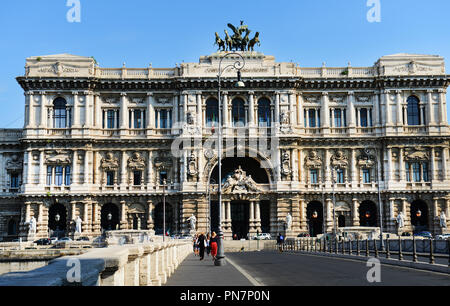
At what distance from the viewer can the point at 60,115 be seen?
71312 millimetres

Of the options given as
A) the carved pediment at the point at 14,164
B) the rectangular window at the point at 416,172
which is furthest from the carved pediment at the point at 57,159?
the rectangular window at the point at 416,172

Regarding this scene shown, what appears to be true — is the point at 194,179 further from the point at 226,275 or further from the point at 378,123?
the point at 226,275

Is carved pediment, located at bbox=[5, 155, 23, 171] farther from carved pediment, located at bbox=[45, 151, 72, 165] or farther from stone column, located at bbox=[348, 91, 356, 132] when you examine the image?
stone column, located at bbox=[348, 91, 356, 132]

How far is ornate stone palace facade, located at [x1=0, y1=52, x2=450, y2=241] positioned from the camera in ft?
228

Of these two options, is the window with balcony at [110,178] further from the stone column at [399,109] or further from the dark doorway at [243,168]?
the stone column at [399,109]

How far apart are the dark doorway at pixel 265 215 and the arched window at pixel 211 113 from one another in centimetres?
1117

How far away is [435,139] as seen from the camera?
71562 millimetres

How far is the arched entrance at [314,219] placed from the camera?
237 ft

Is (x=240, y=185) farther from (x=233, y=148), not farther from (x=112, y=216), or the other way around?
(x=112, y=216)

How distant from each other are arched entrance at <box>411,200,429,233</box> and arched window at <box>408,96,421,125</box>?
31.9 ft
